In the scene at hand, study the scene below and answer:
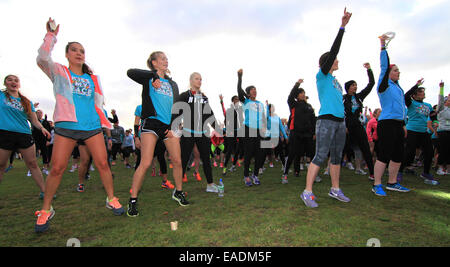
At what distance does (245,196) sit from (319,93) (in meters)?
2.43

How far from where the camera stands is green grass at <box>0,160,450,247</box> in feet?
8.20

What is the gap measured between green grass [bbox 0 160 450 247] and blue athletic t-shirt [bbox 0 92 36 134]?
4.74 feet

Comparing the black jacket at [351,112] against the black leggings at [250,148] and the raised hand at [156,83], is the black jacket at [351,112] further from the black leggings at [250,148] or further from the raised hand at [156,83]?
the raised hand at [156,83]

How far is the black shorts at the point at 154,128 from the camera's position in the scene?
12.0 feet

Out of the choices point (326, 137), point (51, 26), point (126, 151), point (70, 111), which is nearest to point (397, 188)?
point (326, 137)

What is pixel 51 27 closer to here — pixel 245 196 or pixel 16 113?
pixel 16 113

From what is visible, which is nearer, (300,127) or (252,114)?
(252,114)

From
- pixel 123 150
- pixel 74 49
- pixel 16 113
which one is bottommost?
pixel 123 150

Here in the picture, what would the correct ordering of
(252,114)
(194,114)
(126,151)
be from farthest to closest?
(126,151)
(252,114)
(194,114)

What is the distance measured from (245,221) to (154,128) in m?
1.99

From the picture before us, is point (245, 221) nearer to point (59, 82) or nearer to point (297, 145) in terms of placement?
point (59, 82)

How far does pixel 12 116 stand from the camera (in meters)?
4.12
